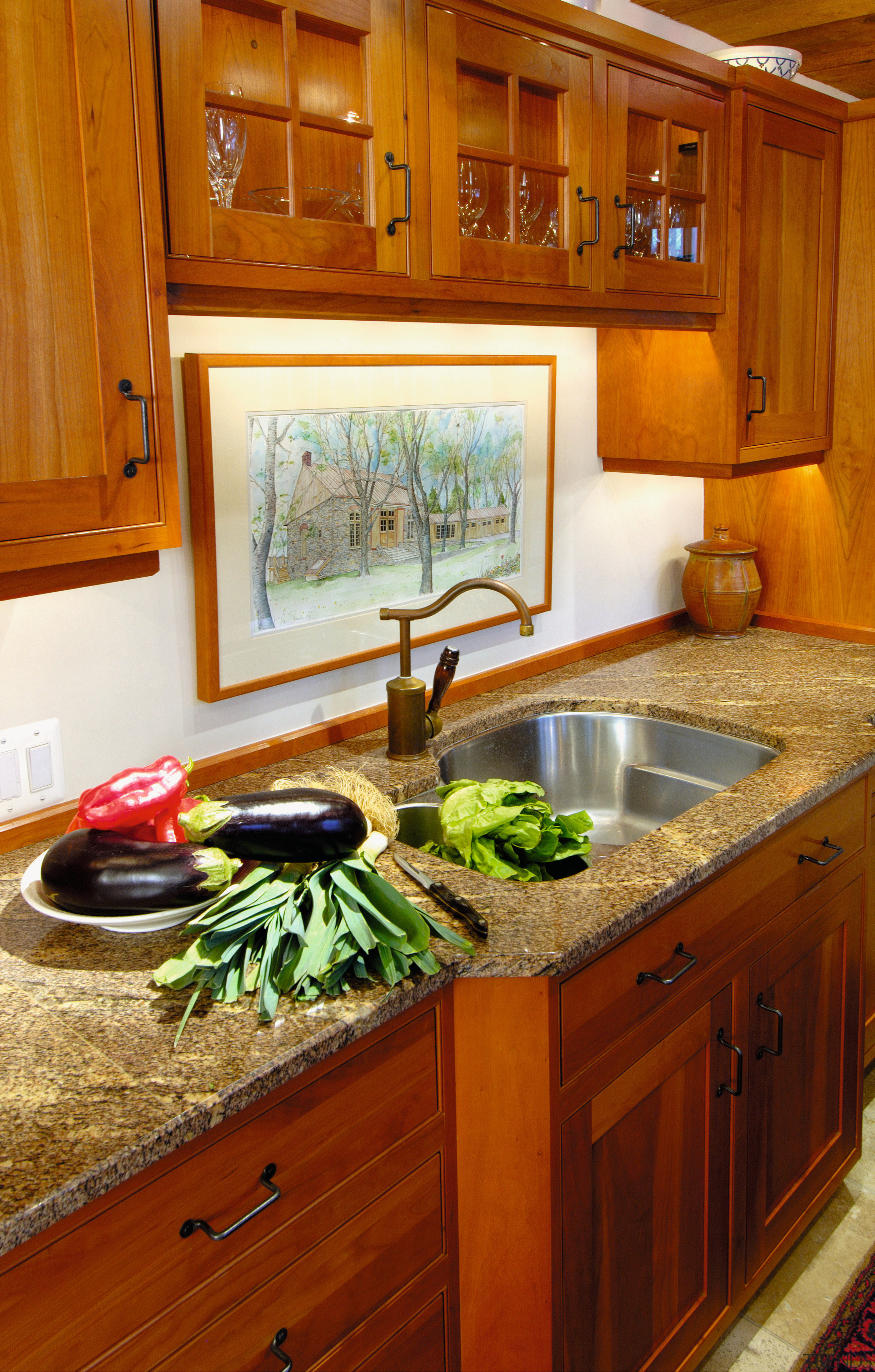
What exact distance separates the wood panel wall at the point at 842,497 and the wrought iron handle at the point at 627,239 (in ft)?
2.88

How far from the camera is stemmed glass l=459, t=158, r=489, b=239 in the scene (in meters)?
1.70

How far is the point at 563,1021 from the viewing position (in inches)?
54.9

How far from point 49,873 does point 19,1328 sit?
0.50 m

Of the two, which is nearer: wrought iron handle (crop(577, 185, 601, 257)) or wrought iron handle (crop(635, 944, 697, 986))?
wrought iron handle (crop(635, 944, 697, 986))

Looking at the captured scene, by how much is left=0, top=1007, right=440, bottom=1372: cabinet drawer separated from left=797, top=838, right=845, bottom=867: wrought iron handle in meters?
0.87

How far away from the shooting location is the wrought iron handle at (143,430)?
1265mm

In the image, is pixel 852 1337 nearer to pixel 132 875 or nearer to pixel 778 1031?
pixel 778 1031

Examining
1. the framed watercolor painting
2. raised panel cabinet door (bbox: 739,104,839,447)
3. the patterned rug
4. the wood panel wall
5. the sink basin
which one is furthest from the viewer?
the wood panel wall

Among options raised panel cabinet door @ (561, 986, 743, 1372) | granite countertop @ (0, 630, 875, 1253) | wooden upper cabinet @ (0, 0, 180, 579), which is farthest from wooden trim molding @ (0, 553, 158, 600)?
raised panel cabinet door @ (561, 986, 743, 1372)

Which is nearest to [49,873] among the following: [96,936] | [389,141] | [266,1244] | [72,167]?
[96,936]

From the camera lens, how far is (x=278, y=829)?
1.36 meters

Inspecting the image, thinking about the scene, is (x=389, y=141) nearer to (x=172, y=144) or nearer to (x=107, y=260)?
(x=172, y=144)

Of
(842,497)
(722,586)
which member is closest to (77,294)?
(722,586)

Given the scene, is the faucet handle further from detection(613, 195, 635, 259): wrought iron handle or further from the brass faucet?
detection(613, 195, 635, 259): wrought iron handle
